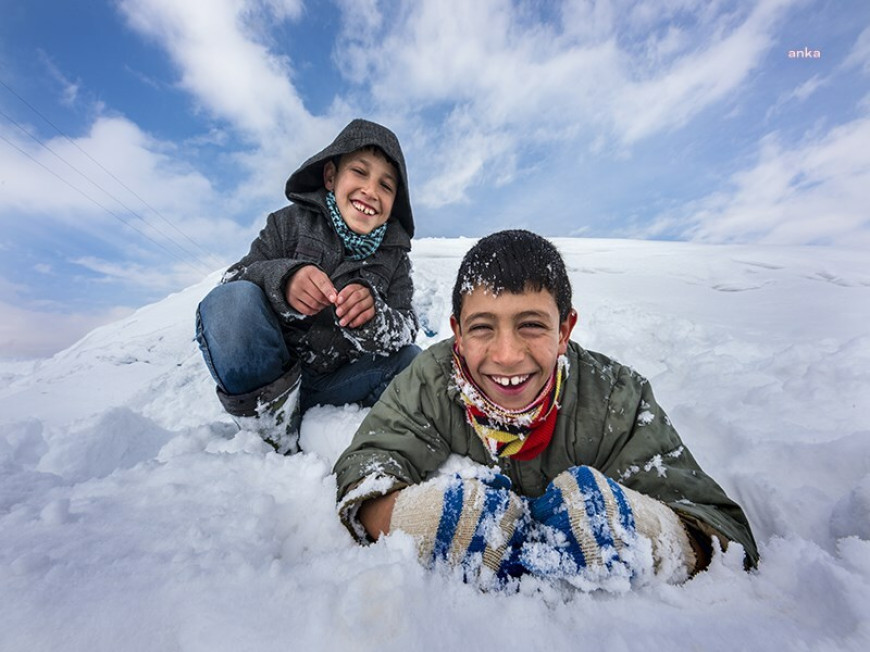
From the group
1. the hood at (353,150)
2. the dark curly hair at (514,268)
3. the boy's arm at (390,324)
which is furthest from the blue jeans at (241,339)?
the dark curly hair at (514,268)

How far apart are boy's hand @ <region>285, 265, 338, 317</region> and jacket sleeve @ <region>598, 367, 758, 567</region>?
1.01 m

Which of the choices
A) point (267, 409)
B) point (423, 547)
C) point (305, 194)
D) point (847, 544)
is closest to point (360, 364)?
point (267, 409)

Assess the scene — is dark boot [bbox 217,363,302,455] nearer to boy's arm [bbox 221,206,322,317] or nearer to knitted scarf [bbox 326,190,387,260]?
boy's arm [bbox 221,206,322,317]

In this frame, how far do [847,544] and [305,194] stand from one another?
2061 mm

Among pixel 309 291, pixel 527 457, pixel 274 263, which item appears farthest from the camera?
pixel 274 263

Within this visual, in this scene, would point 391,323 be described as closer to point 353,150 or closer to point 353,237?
point 353,237

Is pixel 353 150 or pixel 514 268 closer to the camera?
pixel 514 268

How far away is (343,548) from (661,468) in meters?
0.80

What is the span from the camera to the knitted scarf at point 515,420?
1168mm

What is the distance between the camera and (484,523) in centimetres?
80

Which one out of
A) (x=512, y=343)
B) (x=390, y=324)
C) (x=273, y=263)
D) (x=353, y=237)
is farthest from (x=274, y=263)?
(x=512, y=343)

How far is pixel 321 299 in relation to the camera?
149 centimetres

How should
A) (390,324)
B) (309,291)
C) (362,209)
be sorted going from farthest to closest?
(362,209), (390,324), (309,291)

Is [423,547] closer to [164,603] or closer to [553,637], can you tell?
[553,637]
